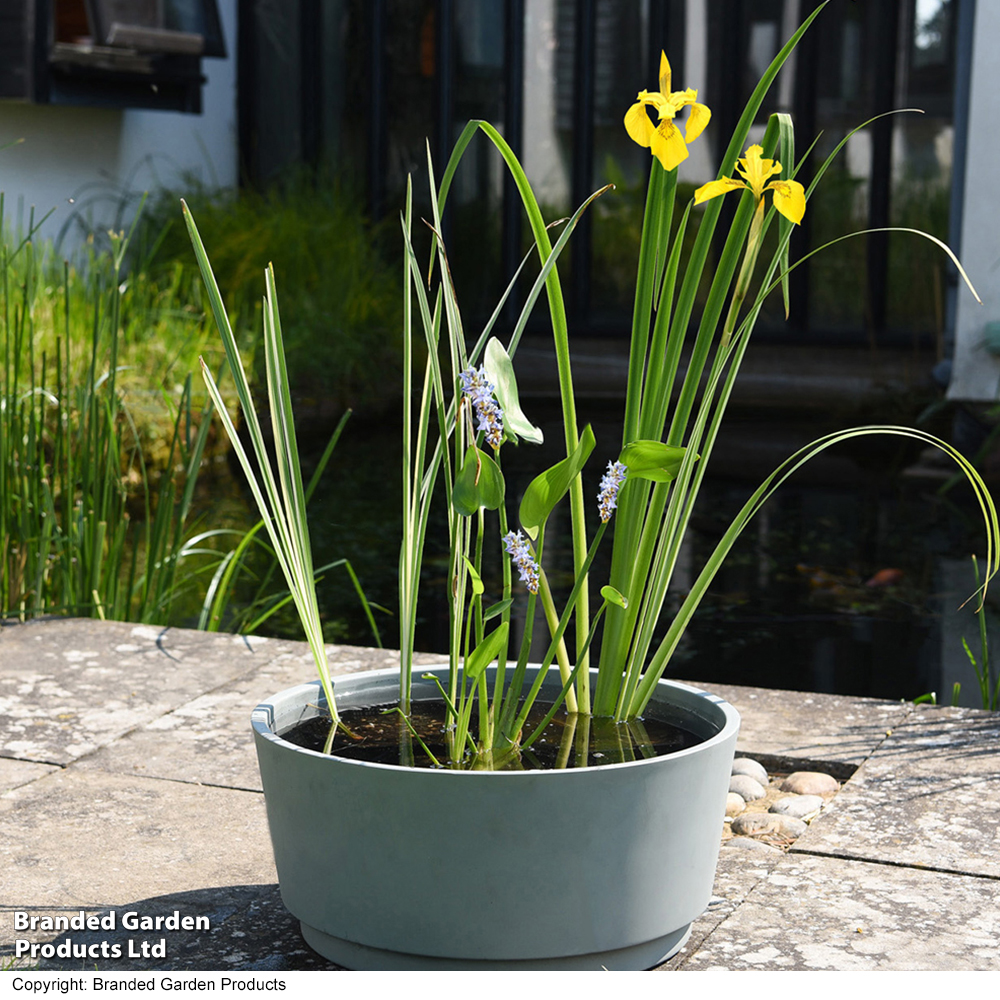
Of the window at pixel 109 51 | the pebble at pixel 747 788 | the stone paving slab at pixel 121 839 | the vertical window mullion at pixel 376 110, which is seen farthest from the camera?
the vertical window mullion at pixel 376 110

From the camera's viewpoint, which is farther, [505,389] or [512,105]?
[512,105]

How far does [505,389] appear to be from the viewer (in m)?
Answer: 1.22

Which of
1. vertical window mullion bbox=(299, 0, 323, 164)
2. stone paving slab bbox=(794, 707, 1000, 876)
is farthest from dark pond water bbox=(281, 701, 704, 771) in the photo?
vertical window mullion bbox=(299, 0, 323, 164)

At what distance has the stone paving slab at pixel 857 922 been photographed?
1337 mm

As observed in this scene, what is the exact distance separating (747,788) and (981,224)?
5103 mm

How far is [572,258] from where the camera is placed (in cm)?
829

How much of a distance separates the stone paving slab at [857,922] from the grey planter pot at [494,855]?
0.47ft

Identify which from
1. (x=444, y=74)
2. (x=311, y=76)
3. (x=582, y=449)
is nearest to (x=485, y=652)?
(x=582, y=449)

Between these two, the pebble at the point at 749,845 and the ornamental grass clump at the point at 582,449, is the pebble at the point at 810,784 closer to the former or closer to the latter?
the pebble at the point at 749,845

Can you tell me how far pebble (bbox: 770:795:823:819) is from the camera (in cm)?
181

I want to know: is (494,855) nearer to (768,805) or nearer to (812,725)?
(768,805)

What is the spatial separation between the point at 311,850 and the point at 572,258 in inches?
287

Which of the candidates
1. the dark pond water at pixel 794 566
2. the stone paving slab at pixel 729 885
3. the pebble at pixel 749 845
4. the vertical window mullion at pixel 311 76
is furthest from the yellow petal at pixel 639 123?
the vertical window mullion at pixel 311 76

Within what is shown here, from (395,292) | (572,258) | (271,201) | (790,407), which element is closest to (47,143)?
Result: (271,201)
